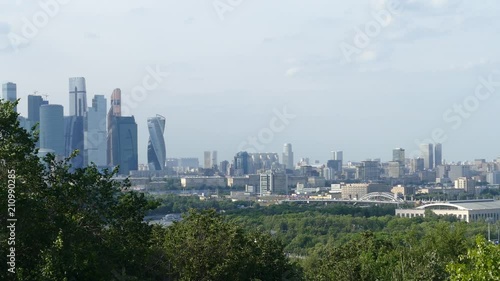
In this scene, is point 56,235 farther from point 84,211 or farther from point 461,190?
point 461,190

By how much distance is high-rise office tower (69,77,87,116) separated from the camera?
145m

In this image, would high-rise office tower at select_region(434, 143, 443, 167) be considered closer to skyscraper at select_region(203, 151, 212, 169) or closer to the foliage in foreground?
skyscraper at select_region(203, 151, 212, 169)

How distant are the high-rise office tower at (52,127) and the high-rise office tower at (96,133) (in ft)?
28.7

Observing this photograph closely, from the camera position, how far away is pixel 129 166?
14600 cm

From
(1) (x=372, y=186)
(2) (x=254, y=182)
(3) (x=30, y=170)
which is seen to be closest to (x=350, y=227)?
(3) (x=30, y=170)

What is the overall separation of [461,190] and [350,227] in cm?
6388

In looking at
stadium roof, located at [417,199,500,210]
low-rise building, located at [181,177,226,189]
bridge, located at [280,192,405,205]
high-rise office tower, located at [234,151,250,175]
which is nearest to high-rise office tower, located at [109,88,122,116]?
high-rise office tower, located at [234,151,250,175]

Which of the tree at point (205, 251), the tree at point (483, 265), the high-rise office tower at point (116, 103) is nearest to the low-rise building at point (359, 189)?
the high-rise office tower at point (116, 103)

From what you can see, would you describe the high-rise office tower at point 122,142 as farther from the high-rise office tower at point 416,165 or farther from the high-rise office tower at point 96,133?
the high-rise office tower at point 416,165

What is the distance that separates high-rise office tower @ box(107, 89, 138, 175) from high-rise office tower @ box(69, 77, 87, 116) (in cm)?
471

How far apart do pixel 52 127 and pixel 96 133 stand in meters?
14.3

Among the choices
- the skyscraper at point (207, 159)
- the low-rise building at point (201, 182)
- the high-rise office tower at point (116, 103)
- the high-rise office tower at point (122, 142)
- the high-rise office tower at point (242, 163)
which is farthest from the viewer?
the skyscraper at point (207, 159)

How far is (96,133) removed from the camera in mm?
147000

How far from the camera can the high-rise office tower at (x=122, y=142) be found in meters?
144
